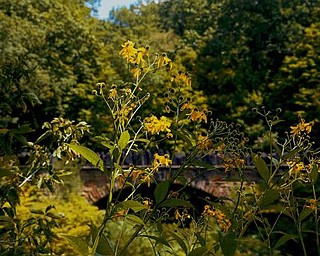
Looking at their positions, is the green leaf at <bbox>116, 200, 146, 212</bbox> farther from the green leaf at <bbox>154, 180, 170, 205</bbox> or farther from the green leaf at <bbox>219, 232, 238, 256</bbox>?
the green leaf at <bbox>219, 232, 238, 256</bbox>

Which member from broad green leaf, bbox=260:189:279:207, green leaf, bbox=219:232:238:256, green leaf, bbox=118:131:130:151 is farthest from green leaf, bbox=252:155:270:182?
green leaf, bbox=118:131:130:151

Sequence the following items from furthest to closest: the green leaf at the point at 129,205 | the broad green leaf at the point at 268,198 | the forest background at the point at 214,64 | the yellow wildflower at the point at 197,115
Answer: the forest background at the point at 214,64 → the yellow wildflower at the point at 197,115 → the broad green leaf at the point at 268,198 → the green leaf at the point at 129,205

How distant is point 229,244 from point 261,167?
0.18m

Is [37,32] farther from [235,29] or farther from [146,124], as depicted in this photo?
[146,124]

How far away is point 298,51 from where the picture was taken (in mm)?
12883

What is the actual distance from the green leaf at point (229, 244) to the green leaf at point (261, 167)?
0.48ft

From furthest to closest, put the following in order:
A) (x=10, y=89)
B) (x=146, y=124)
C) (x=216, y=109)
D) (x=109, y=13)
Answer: (x=109, y=13) → (x=216, y=109) → (x=10, y=89) → (x=146, y=124)

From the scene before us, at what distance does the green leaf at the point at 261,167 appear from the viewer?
3.87ft

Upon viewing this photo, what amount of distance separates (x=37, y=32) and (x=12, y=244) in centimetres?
1116

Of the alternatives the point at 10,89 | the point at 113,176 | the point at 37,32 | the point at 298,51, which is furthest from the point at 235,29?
the point at 113,176

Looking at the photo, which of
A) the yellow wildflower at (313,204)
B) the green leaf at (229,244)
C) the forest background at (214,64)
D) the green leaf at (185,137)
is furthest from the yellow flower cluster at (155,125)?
the forest background at (214,64)

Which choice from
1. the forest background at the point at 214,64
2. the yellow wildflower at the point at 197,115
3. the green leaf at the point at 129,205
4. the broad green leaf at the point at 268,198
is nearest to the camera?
the green leaf at the point at 129,205

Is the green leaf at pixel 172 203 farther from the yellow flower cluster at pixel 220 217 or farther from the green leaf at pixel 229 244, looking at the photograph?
the yellow flower cluster at pixel 220 217

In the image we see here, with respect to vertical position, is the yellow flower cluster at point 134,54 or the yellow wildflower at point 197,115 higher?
the yellow flower cluster at point 134,54
